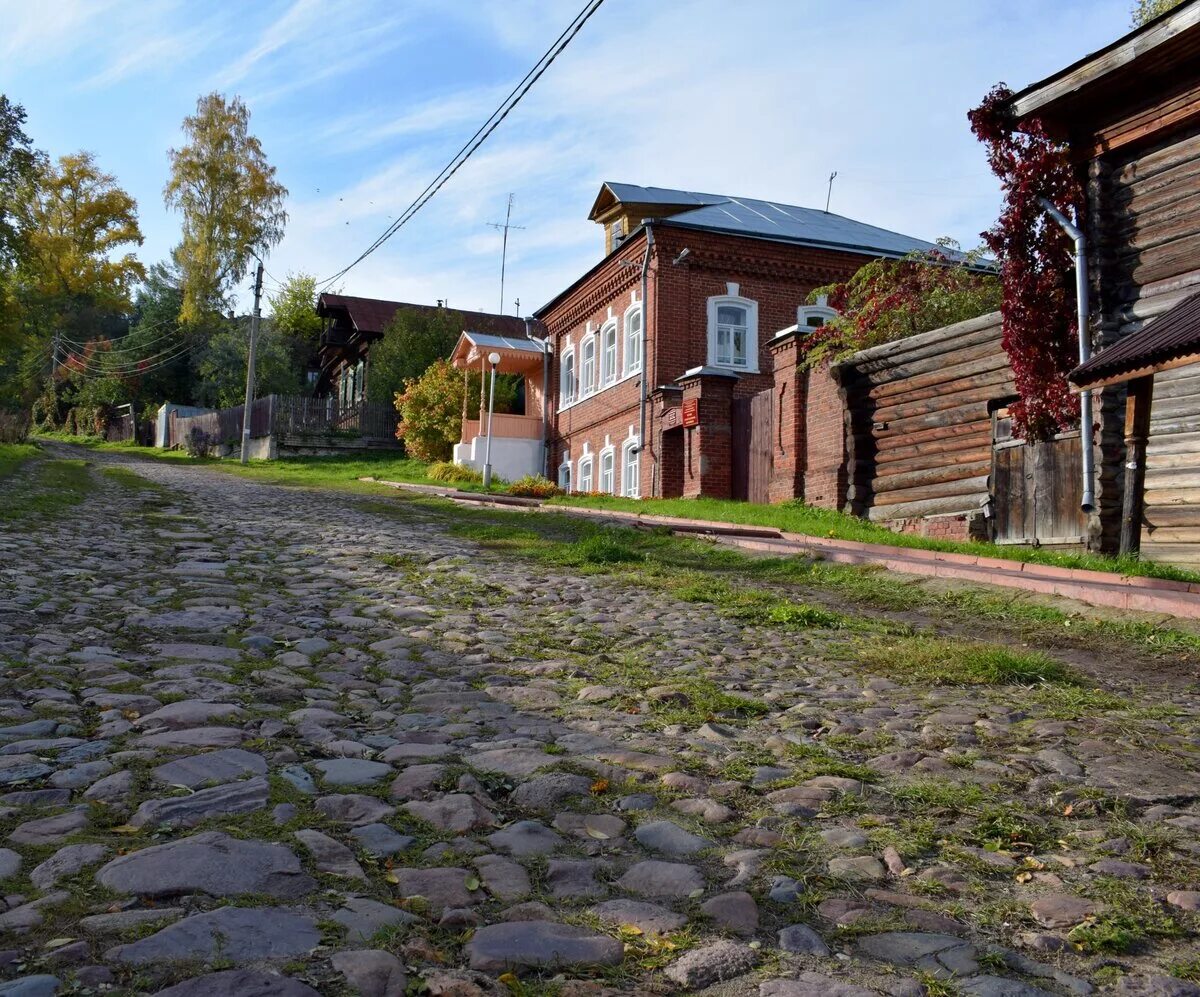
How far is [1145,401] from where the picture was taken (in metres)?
9.70

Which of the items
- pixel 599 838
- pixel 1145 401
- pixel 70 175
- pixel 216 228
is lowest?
pixel 599 838

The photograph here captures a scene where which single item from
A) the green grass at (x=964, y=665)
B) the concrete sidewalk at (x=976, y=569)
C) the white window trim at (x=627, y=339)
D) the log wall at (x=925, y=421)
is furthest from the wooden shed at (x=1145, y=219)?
the white window trim at (x=627, y=339)

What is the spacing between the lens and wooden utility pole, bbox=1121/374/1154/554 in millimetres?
9617

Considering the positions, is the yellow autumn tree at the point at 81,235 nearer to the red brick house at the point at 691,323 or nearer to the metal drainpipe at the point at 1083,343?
the red brick house at the point at 691,323

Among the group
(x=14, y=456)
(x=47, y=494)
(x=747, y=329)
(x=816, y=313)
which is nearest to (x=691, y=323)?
(x=747, y=329)

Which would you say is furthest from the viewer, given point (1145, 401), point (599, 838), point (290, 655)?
point (1145, 401)

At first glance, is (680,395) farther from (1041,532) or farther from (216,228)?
(216,228)

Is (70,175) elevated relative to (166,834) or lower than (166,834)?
elevated

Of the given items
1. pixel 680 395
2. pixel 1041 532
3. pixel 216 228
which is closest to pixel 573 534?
pixel 1041 532

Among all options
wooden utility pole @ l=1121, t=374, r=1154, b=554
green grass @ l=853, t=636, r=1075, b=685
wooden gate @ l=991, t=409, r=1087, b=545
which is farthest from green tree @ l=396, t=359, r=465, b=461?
green grass @ l=853, t=636, r=1075, b=685

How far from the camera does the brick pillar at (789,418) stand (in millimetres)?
17719

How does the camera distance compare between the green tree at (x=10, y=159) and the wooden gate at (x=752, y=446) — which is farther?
the green tree at (x=10, y=159)

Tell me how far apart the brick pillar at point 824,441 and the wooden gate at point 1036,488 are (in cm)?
307

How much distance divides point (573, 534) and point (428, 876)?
10.3 meters
